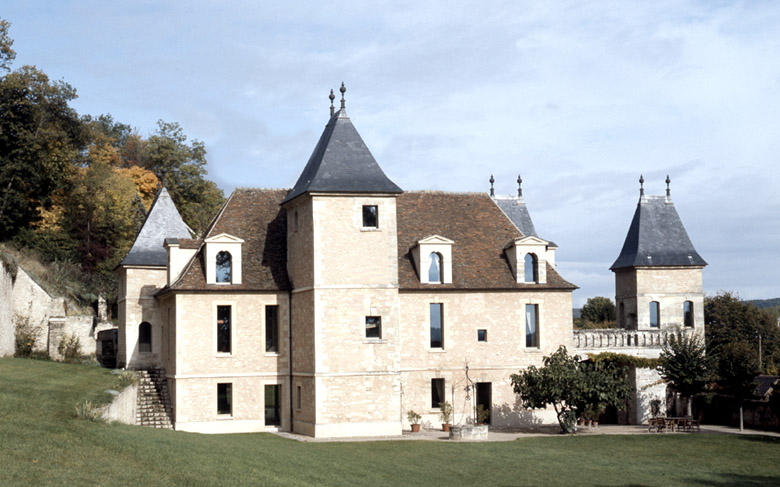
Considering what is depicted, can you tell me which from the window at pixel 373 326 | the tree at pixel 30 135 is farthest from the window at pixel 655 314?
the tree at pixel 30 135

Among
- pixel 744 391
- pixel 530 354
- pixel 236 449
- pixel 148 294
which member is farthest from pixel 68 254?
pixel 744 391

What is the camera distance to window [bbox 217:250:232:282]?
34.3 m

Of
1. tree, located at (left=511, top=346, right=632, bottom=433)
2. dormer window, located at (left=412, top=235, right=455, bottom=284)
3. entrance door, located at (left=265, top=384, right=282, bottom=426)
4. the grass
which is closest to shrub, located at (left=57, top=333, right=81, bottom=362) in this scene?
the grass

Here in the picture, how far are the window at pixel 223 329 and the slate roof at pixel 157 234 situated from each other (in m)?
5.50

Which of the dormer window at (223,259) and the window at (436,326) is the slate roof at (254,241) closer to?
the dormer window at (223,259)

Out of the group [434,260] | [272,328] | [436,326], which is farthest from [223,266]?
[436,326]

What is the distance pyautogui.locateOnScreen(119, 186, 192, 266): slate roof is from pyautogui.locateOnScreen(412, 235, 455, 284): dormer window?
11.1 m

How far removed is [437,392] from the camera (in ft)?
117

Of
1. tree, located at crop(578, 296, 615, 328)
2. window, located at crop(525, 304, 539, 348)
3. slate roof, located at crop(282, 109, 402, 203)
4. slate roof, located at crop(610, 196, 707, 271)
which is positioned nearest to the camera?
slate roof, located at crop(282, 109, 402, 203)

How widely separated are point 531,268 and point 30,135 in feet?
96.9

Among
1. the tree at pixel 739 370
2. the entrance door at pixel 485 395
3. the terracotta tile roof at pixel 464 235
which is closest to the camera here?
the tree at pixel 739 370

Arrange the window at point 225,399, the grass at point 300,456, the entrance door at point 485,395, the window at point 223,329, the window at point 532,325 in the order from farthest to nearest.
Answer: the window at point 532,325 < the entrance door at point 485,395 < the window at point 223,329 < the window at point 225,399 < the grass at point 300,456

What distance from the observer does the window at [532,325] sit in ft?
120

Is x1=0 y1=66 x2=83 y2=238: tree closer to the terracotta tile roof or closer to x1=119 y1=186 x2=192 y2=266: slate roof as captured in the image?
x1=119 y1=186 x2=192 y2=266: slate roof
